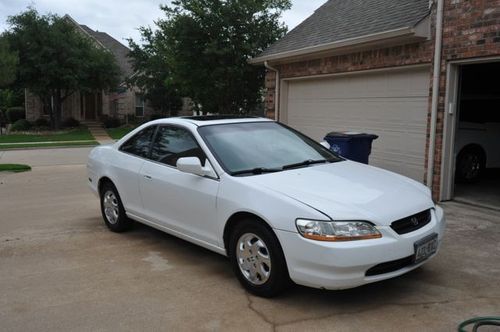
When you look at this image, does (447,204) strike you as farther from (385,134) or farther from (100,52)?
(100,52)

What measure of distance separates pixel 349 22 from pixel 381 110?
7.96 ft

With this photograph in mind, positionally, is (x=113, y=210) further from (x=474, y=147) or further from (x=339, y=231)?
(x=474, y=147)

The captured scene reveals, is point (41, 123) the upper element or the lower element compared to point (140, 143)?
lower

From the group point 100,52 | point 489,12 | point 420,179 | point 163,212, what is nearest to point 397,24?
point 489,12

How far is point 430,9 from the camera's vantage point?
8.24 metres

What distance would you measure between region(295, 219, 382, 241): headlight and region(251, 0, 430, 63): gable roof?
17.7 feet

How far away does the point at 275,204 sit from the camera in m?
4.11

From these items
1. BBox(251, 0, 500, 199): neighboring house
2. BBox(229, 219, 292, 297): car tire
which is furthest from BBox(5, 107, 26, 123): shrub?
BBox(229, 219, 292, 297): car tire

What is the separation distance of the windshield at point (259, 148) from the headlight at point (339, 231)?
1005 mm

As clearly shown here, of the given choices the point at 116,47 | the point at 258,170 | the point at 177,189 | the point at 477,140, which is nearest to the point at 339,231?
the point at 258,170

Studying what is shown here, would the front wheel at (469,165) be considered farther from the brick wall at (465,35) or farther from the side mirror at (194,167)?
the side mirror at (194,167)

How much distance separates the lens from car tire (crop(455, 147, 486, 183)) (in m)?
9.93

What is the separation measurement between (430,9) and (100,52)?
25961 mm

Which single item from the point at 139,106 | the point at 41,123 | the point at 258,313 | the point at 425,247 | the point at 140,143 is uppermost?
the point at 139,106
